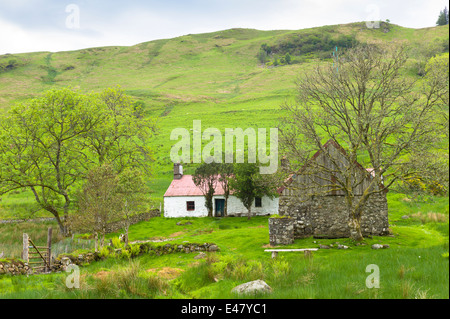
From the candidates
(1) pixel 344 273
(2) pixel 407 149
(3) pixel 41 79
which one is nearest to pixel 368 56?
(2) pixel 407 149

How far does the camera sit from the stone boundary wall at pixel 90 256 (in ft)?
51.5

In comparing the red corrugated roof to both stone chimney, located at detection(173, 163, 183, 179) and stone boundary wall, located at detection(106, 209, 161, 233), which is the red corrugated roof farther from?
stone boundary wall, located at detection(106, 209, 161, 233)

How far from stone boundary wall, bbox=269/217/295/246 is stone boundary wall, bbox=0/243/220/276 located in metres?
4.40

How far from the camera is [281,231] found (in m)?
23.8

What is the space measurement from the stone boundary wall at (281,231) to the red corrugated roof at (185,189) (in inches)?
928

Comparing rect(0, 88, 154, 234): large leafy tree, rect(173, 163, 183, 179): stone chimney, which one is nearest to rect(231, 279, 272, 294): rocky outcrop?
rect(0, 88, 154, 234): large leafy tree

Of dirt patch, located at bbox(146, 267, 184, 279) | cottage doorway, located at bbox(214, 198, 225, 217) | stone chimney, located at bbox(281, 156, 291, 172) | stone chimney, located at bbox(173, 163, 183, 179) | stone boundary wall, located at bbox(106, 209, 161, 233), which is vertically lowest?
stone boundary wall, located at bbox(106, 209, 161, 233)

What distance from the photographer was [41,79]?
183m

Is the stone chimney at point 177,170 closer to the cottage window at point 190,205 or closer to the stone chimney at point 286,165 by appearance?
the cottage window at point 190,205

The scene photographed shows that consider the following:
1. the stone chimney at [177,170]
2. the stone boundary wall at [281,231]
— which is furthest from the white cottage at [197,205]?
the stone boundary wall at [281,231]

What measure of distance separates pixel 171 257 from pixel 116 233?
20369mm

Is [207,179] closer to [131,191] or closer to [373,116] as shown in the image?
[131,191]

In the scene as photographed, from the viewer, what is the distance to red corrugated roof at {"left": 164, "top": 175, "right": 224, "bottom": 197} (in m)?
47.2
